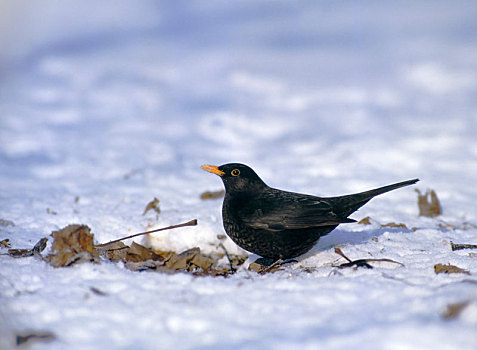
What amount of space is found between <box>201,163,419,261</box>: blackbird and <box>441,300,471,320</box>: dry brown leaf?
4.90 ft

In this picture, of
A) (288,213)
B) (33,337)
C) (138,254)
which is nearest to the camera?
(33,337)

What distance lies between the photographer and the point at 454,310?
2145mm

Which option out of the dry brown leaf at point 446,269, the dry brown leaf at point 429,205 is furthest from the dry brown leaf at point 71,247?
the dry brown leaf at point 429,205

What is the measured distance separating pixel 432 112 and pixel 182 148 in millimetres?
4715

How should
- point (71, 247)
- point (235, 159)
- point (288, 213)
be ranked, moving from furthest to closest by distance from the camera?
point (235, 159), point (288, 213), point (71, 247)

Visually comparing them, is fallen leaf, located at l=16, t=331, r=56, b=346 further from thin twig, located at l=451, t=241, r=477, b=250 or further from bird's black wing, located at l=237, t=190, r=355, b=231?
thin twig, located at l=451, t=241, r=477, b=250

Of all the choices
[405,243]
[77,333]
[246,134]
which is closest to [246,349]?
[77,333]

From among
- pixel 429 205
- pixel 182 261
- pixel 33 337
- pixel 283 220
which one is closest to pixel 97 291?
pixel 33 337

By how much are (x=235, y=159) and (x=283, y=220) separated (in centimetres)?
380

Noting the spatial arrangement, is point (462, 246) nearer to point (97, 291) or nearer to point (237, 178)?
point (237, 178)

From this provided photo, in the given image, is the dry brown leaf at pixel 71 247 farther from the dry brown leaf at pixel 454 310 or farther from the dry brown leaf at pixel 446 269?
the dry brown leaf at pixel 446 269

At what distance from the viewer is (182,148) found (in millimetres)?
7855

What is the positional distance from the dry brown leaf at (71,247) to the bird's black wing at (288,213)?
1.22 metres

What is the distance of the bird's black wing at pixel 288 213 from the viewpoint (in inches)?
147
